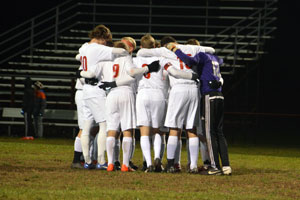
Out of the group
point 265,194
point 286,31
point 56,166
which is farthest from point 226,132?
point 265,194

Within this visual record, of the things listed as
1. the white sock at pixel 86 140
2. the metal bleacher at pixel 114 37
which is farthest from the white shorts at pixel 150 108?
the metal bleacher at pixel 114 37

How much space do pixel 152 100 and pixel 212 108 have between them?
925 mm

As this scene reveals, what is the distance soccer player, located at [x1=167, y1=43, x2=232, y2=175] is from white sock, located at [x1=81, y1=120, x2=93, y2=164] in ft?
5.76

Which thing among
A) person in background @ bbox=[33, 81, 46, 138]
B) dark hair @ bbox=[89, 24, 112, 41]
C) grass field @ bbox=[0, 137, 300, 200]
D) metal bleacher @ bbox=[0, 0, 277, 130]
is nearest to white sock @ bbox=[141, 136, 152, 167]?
grass field @ bbox=[0, 137, 300, 200]

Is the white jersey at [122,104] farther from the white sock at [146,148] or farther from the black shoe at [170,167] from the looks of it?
the black shoe at [170,167]

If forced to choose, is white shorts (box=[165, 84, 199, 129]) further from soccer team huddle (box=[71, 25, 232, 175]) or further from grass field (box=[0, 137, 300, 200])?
grass field (box=[0, 137, 300, 200])

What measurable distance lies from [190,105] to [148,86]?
0.71 m

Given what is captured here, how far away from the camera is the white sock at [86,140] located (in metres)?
10.1

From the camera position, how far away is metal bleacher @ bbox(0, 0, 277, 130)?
22188mm

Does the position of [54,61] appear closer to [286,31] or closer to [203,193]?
[286,31]

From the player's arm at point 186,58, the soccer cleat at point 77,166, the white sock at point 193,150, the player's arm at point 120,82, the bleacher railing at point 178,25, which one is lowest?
the soccer cleat at point 77,166

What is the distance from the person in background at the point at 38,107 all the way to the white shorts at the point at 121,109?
848 cm

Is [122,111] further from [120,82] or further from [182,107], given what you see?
[182,107]

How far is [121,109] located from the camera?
32.9 feet
